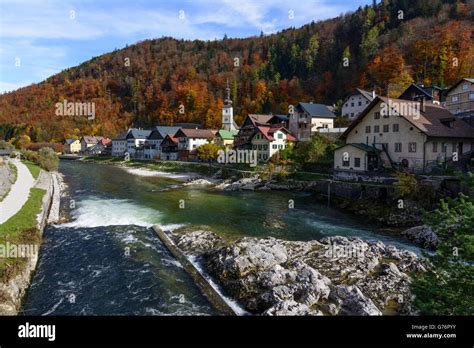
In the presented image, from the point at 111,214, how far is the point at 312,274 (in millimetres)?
18469

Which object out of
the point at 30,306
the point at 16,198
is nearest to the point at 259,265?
the point at 30,306

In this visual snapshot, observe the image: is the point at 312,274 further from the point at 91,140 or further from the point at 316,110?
the point at 91,140

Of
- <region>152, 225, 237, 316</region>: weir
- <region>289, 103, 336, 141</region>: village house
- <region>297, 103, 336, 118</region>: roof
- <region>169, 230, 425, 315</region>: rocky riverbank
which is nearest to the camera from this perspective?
<region>169, 230, 425, 315</region>: rocky riverbank

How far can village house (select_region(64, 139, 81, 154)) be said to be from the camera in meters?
116

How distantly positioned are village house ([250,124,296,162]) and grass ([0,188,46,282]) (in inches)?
1391

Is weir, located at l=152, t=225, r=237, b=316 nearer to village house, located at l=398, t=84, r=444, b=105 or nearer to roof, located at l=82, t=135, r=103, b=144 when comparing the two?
village house, located at l=398, t=84, r=444, b=105

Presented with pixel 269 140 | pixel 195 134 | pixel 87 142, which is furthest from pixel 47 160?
pixel 87 142

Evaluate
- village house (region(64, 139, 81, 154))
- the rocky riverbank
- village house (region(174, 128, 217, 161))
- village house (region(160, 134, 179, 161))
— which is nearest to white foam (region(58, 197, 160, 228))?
the rocky riverbank

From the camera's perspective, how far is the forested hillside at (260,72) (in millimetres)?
70375

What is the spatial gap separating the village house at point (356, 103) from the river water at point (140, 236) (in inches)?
1309

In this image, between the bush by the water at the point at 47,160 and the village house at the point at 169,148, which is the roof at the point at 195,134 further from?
the bush by the water at the point at 47,160

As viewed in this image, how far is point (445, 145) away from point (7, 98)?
198 meters

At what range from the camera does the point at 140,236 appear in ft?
65.7
